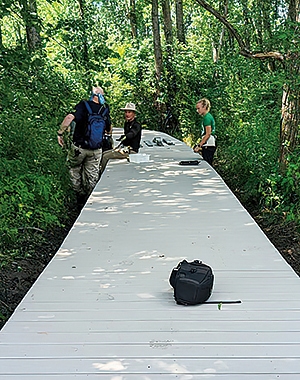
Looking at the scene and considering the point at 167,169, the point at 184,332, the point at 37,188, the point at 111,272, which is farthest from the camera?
the point at 167,169

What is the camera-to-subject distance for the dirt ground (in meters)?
4.59

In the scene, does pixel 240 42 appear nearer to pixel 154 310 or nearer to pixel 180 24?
pixel 154 310

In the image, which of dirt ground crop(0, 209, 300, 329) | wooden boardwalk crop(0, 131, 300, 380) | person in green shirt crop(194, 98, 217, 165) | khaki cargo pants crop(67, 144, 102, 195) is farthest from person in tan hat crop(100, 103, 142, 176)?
wooden boardwalk crop(0, 131, 300, 380)

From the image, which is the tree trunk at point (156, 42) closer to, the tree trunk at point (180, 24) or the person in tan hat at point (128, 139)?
the tree trunk at point (180, 24)

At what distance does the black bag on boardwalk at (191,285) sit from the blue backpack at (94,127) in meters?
3.98

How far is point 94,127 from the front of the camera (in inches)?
278

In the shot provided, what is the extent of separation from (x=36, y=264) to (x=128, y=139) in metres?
4.15

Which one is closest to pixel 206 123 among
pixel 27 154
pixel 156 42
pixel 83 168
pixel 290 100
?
pixel 290 100

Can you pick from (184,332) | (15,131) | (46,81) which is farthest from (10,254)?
(184,332)

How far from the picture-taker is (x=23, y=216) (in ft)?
19.1

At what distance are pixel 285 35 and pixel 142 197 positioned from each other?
2582 mm

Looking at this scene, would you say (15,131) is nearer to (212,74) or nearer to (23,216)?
(23,216)

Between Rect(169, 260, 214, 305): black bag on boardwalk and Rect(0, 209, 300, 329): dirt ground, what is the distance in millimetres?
1484

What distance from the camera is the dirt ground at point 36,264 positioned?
459 centimetres
